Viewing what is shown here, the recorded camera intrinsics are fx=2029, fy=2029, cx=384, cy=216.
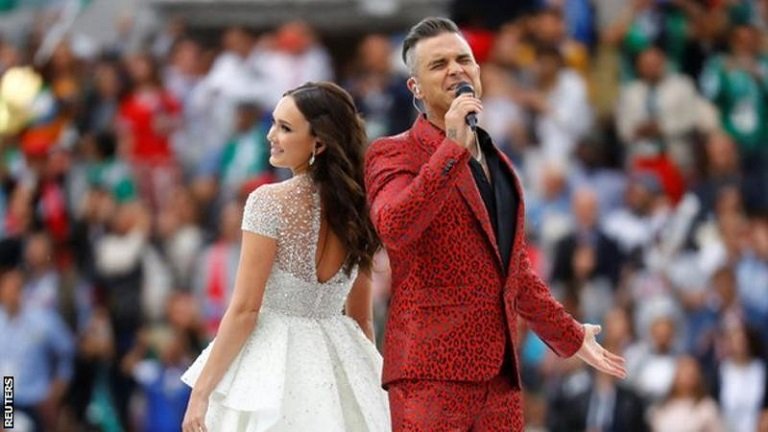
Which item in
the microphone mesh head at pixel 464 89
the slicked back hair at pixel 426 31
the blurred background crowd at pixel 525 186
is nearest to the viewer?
the microphone mesh head at pixel 464 89

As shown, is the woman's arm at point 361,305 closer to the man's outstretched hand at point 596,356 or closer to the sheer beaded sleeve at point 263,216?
the sheer beaded sleeve at point 263,216

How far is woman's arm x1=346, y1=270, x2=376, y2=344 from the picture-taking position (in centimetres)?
748

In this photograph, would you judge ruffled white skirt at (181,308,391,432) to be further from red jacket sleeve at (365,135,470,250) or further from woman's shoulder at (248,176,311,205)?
red jacket sleeve at (365,135,470,250)

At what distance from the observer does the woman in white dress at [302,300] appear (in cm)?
704

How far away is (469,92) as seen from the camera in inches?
254

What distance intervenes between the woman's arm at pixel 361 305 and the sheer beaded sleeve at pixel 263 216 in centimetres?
50

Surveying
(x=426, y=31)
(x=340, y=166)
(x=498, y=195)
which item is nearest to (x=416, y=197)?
(x=498, y=195)

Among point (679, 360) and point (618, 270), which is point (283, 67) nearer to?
point (618, 270)

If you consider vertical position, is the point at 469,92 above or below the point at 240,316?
above

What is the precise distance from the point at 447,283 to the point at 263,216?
0.82 metres

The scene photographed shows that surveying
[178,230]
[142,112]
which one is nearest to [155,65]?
[142,112]

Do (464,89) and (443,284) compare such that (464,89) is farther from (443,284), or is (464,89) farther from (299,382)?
(299,382)

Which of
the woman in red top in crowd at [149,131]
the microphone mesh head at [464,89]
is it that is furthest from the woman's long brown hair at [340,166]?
the woman in red top in crowd at [149,131]

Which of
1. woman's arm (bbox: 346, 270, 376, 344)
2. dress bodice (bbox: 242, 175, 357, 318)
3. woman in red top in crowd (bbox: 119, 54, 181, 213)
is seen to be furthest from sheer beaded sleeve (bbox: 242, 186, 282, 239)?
woman in red top in crowd (bbox: 119, 54, 181, 213)
